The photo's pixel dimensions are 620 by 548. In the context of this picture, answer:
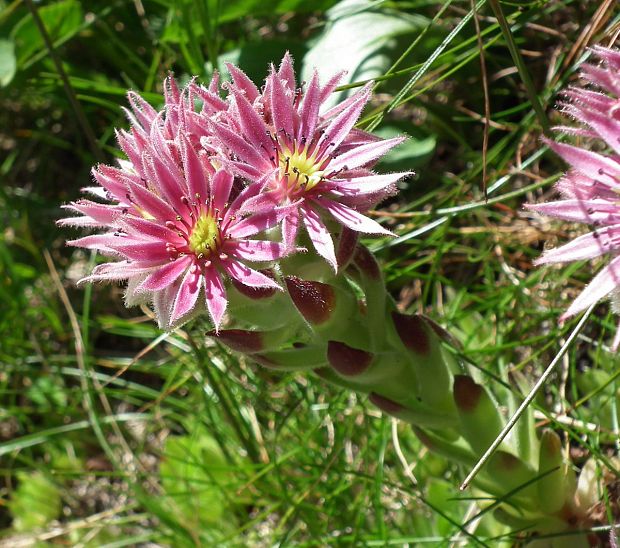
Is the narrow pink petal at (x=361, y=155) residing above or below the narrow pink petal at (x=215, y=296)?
above

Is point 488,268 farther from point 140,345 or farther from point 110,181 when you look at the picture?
point 140,345

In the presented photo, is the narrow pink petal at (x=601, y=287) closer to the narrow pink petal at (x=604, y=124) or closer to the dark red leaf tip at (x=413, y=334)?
the narrow pink petal at (x=604, y=124)

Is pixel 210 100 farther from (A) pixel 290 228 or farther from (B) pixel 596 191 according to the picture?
(B) pixel 596 191

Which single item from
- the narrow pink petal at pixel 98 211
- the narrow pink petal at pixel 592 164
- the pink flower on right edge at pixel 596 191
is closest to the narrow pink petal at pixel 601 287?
the pink flower on right edge at pixel 596 191

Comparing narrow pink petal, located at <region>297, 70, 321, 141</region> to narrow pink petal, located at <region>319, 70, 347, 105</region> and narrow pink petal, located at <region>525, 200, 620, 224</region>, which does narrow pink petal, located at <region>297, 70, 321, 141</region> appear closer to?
narrow pink petal, located at <region>319, 70, 347, 105</region>

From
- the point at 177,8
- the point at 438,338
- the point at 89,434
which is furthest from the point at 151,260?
the point at 89,434

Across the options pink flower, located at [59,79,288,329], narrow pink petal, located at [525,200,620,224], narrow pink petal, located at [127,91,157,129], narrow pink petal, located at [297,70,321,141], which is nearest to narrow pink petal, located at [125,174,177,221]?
pink flower, located at [59,79,288,329]
